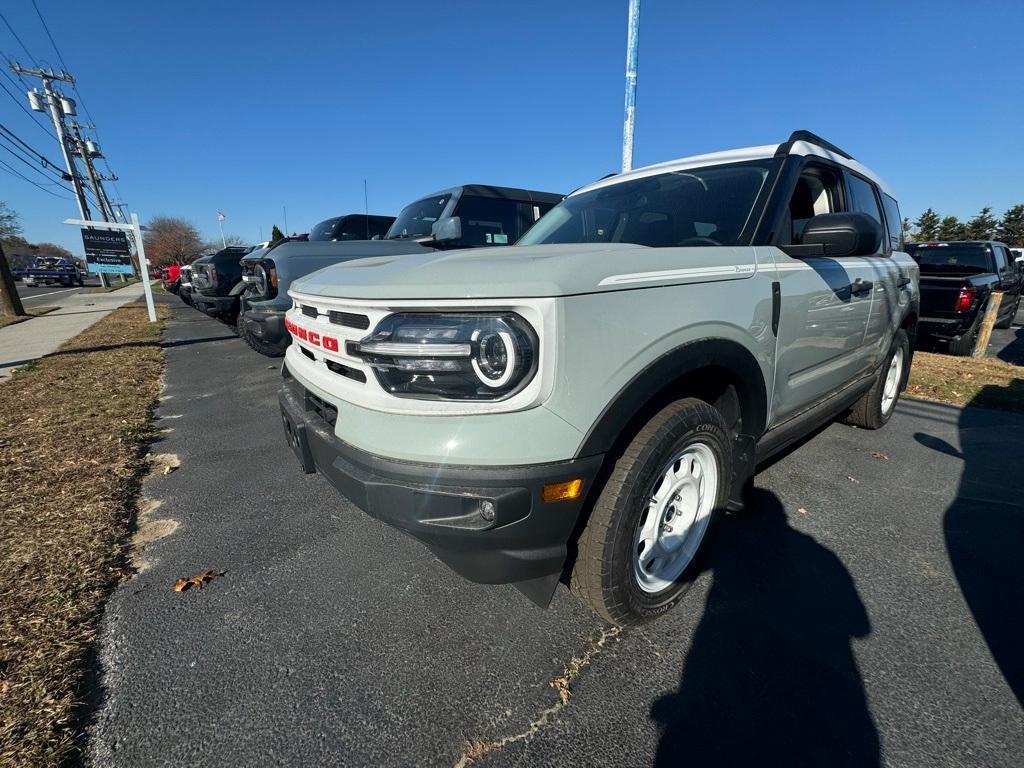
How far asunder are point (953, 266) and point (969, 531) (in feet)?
26.4

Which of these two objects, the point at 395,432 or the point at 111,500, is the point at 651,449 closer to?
the point at 395,432

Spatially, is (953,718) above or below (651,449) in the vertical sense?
below

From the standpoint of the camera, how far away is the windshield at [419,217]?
5.62 meters

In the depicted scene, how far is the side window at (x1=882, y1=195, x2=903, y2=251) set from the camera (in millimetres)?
3801

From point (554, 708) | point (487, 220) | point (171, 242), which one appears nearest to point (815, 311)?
point (554, 708)

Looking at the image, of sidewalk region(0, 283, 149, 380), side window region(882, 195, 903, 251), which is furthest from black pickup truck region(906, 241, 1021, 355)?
sidewalk region(0, 283, 149, 380)

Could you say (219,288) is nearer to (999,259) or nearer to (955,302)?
(955,302)

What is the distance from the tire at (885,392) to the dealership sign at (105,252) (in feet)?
64.9

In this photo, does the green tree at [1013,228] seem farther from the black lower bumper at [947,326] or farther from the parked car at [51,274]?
the parked car at [51,274]

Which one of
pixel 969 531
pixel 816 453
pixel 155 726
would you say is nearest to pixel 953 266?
pixel 816 453

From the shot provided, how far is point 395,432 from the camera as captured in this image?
1452mm

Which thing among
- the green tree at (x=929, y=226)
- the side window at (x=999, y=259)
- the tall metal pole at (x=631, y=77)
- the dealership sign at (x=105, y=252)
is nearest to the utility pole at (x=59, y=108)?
the dealership sign at (x=105, y=252)

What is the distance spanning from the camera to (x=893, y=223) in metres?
4.03

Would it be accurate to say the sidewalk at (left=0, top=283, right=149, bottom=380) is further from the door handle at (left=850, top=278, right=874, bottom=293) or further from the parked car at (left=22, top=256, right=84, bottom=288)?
the parked car at (left=22, top=256, right=84, bottom=288)
